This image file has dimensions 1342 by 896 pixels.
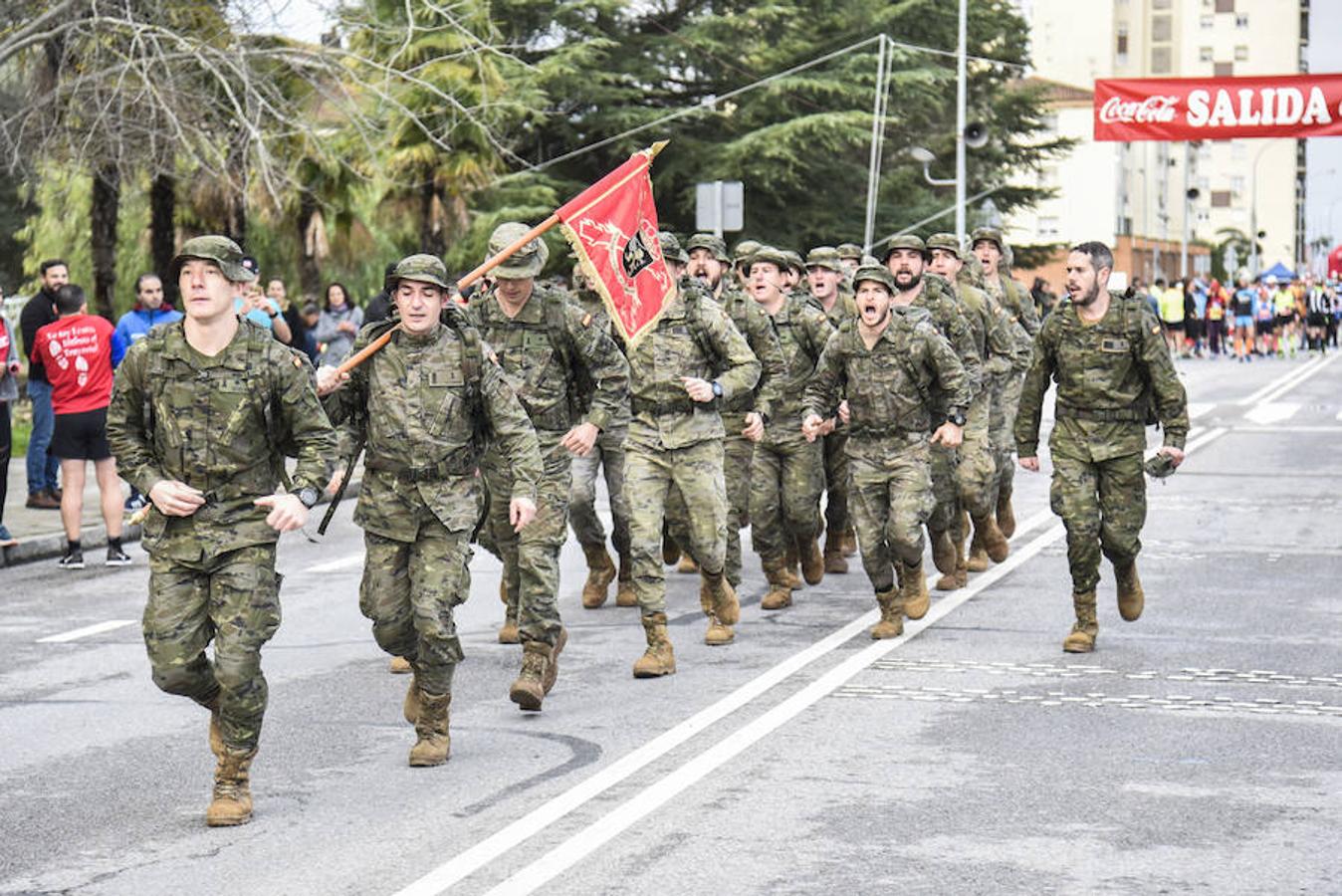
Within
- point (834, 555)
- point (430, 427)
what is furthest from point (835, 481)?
point (430, 427)

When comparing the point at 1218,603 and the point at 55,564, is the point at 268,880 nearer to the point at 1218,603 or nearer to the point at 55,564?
the point at 1218,603

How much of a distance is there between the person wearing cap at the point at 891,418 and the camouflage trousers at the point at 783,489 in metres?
1.06

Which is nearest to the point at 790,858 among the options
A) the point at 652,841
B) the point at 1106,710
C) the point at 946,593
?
the point at 652,841

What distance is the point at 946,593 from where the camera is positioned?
37.6 feet

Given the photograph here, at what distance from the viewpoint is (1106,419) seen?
966 cm

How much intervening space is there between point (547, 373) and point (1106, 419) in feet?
8.50

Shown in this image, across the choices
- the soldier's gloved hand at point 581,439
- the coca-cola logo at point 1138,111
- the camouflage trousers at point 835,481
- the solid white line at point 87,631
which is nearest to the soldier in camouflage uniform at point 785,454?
the camouflage trousers at point 835,481

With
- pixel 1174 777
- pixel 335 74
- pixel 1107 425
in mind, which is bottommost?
pixel 1174 777

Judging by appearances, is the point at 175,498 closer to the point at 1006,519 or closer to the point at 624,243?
the point at 624,243

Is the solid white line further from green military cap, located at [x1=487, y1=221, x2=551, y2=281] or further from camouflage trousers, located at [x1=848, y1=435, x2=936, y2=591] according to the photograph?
camouflage trousers, located at [x1=848, y1=435, x2=936, y2=591]

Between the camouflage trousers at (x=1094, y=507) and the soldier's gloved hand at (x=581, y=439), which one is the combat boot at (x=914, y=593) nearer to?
the camouflage trousers at (x=1094, y=507)

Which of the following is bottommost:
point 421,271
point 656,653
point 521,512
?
point 656,653

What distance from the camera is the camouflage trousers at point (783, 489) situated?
37.3ft

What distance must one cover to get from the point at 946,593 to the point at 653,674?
2983 mm
